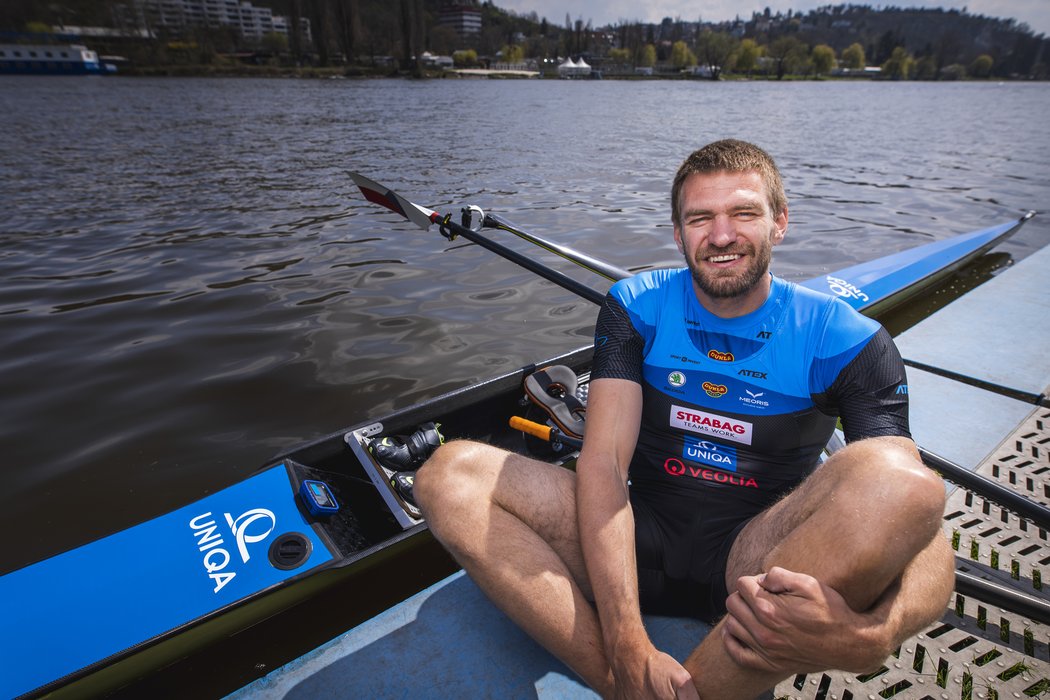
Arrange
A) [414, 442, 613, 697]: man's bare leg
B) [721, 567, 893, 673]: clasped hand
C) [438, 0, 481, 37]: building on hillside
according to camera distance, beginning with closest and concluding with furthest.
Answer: [721, 567, 893, 673]: clasped hand → [414, 442, 613, 697]: man's bare leg → [438, 0, 481, 37]: building on hillside

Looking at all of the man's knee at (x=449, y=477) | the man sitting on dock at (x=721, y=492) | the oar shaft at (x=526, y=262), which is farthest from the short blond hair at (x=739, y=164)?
the oar shaft at (x=526, y=262)

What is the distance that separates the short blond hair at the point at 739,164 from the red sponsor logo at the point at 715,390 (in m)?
0.82

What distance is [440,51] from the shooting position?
127 meters

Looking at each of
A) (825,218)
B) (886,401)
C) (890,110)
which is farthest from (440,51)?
(886,401)

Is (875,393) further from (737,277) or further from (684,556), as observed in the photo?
(684,556)

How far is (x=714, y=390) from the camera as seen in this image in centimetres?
243

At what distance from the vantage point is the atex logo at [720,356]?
7.95 feet

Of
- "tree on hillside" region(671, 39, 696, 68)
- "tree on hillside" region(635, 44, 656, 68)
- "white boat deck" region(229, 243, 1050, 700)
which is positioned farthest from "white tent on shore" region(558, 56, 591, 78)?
"white boat deck" region(229, 243, 1050, 700)

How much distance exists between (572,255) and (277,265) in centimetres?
541

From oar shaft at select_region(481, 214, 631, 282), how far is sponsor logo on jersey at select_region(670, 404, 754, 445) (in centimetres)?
209

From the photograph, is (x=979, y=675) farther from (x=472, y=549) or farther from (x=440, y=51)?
(x=440, y=51)

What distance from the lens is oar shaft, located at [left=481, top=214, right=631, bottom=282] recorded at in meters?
4.64

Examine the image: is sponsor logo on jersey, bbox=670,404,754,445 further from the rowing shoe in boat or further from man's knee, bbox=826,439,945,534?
the rowing shoe in boat

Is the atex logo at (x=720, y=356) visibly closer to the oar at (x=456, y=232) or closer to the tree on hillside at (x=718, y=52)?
the oar at (x=456, y=232)
